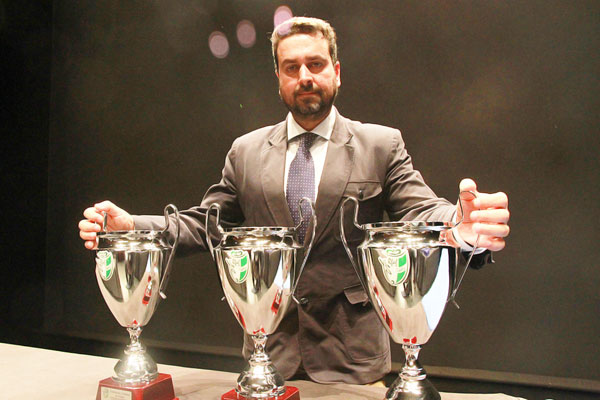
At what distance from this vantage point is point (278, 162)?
1.79 metres

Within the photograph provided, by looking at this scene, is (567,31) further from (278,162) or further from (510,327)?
(278,162)

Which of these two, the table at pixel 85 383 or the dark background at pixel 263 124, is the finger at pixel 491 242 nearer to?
the table at pixel 85 383

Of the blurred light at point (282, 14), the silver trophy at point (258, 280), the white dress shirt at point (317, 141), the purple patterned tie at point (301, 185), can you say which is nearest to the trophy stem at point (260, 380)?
the silver trophy at point (258, 280)

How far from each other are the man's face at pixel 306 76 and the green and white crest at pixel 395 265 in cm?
98

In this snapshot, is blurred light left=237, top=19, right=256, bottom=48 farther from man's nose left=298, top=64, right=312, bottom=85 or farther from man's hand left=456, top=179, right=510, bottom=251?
man's hand left=456, top=179, right=510, bottom=251

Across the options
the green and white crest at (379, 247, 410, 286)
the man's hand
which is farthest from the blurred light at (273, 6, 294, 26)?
the green and white crest at (379, 247, 410, 286)

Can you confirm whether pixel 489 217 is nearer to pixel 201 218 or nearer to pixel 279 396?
pixel 279 396

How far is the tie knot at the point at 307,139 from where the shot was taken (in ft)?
5.99

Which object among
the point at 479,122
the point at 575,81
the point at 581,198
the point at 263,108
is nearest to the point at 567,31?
the point at 575,81

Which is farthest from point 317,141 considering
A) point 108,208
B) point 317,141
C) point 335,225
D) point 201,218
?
point 108,208

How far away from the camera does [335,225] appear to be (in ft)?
5.54

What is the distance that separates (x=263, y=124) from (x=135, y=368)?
2.20 meters

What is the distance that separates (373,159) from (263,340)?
90cm

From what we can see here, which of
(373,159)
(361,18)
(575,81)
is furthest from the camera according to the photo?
(361,18)
